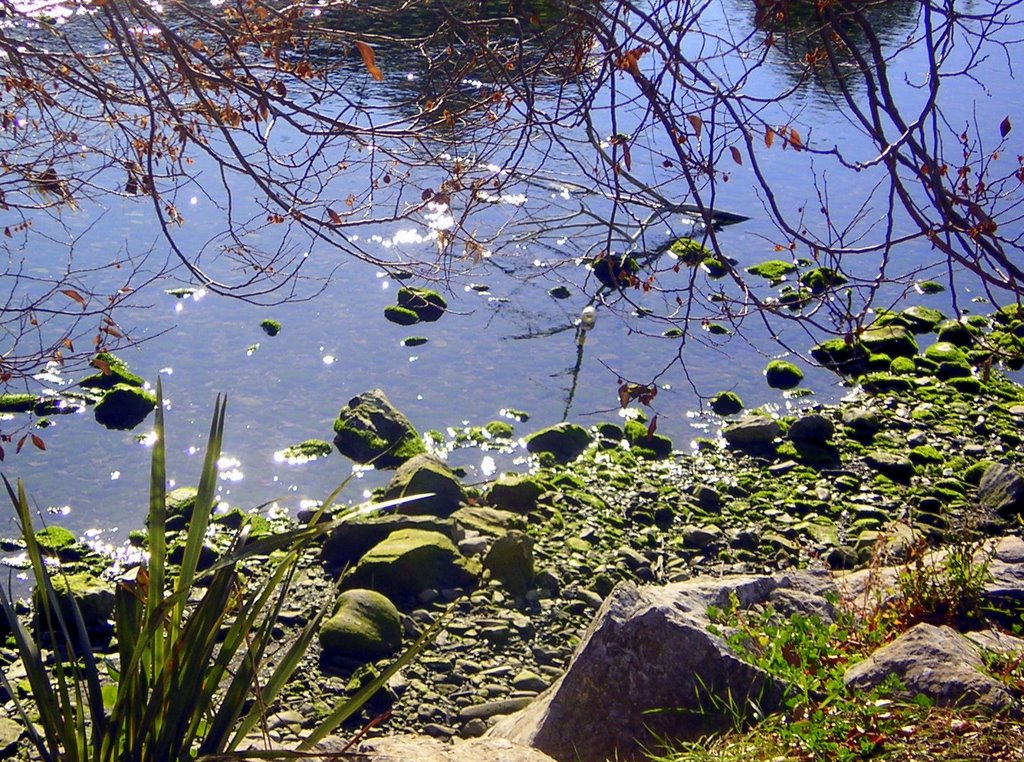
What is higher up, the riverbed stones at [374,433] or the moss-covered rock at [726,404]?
the moss-covered rock at [726,404]

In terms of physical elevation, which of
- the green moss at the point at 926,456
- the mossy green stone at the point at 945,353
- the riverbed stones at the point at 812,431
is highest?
the mossy green stone at the point at 945,353

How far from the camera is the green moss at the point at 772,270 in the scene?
12.3m

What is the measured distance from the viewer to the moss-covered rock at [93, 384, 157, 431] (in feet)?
29.6

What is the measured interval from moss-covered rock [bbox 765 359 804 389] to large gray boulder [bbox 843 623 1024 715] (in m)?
6.65

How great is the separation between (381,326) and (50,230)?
13.5ft

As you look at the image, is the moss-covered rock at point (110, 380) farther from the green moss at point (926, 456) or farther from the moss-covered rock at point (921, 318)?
the moss-covered rock at point (921, 318)

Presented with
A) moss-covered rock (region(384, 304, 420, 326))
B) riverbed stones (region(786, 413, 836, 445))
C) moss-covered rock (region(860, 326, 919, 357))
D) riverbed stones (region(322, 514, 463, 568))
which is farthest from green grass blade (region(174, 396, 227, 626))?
moss-covered rock (region(860, 326, 919, 357))

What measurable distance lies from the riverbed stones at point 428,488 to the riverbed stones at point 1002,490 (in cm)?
375

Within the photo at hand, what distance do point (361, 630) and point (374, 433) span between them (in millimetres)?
3088

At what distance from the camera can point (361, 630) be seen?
5.98 m

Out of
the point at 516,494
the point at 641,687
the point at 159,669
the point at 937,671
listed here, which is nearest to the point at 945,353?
the point at 516,494

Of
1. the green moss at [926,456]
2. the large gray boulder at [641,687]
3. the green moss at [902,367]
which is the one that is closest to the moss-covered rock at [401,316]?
the green moss at [902,367]

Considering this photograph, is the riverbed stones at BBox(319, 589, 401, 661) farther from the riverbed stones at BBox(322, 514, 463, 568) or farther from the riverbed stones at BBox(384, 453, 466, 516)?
the riverbed stones at BBox(384, 453, 466, 516)

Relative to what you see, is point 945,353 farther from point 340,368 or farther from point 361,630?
point 361,630
